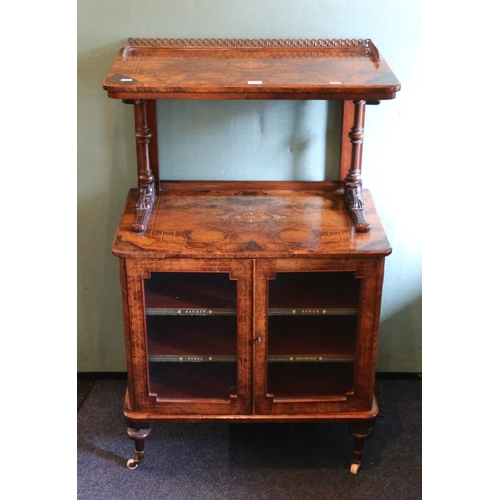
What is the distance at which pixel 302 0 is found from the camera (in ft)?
7.21

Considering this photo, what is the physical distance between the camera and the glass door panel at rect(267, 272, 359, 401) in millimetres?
2113

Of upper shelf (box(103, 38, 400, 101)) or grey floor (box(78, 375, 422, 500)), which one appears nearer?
upper shelf (box(103, 38, 400, 101))

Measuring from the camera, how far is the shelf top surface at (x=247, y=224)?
2020 mm

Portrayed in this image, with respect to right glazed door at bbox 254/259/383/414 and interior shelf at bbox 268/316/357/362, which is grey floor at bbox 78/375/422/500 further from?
interior shelf at bbox 268/316/357/362

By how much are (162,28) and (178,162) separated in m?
0.42

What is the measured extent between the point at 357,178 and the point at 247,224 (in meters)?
0.37

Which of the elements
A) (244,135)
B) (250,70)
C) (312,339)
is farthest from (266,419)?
(250,70)

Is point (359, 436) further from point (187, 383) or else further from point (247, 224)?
point (247, 224)

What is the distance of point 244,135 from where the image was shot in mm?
2361

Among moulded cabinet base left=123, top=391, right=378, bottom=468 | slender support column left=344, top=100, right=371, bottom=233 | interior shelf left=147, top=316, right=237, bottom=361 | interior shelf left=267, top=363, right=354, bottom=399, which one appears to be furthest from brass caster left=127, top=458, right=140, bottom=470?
slender support column left=344, top=100, right=371, bottom=233

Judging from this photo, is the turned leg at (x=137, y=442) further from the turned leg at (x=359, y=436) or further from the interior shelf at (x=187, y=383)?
the turned leg at (x=359, y=436)

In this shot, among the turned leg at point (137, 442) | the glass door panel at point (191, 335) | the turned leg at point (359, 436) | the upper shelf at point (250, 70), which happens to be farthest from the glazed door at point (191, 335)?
the upper shelf at point (250, 70)

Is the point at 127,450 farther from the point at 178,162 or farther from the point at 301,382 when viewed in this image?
the point at 178,162

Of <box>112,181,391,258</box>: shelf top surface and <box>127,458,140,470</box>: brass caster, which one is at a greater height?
<box>112,181,391,258</box>: shelf top surface
